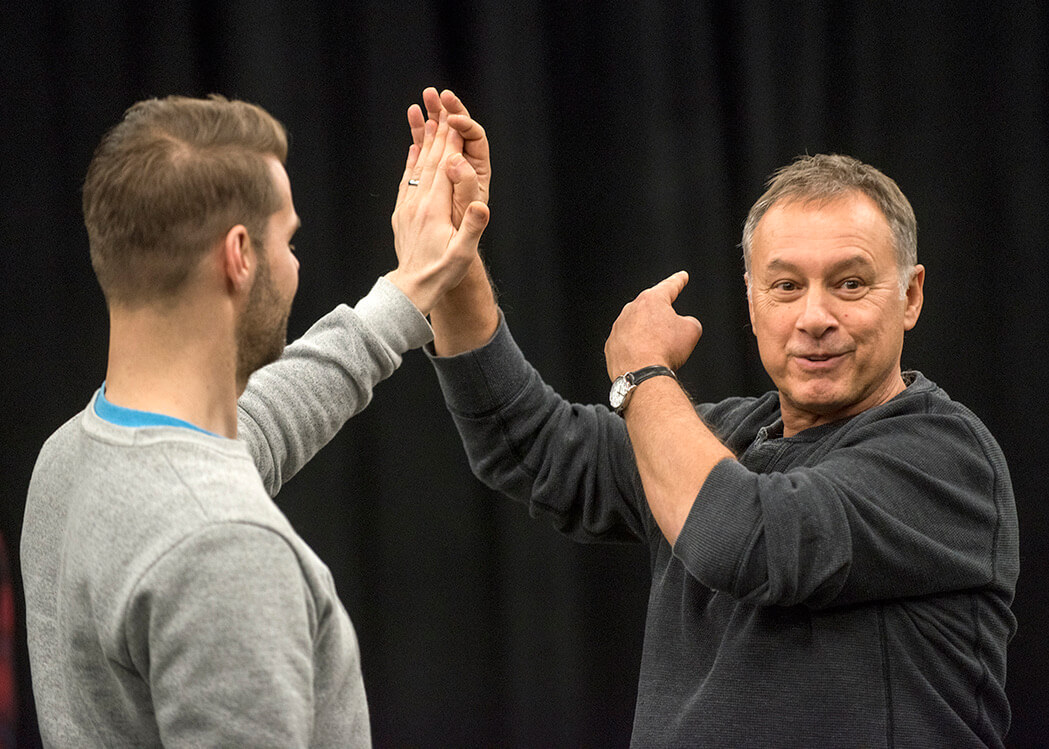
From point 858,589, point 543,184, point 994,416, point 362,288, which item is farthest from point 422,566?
point 994,416

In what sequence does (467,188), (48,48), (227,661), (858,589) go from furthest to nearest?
(48,48), (467,188), (858,589), (227,661)

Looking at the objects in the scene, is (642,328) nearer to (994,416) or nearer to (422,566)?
(422,566)

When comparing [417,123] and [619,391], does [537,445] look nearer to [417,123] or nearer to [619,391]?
[619,391]

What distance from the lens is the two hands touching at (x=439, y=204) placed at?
4.67 feet

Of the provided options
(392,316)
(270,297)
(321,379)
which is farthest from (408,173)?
(270,297)

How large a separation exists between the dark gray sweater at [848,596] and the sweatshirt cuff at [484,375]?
364mm

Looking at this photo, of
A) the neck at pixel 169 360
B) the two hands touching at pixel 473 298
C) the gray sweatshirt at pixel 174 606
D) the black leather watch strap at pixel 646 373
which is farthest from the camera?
the black leather watch strap at pixel 646 373

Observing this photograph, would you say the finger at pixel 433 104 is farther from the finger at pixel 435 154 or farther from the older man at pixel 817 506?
the older man at pixel 817 506

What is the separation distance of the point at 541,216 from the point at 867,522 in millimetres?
1173

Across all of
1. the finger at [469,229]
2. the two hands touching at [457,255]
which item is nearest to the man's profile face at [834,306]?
the two hands touching at [457,255]

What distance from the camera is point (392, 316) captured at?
1374 mm

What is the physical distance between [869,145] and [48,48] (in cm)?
177

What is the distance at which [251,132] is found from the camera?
1013 mm

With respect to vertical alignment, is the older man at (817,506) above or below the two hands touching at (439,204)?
below
